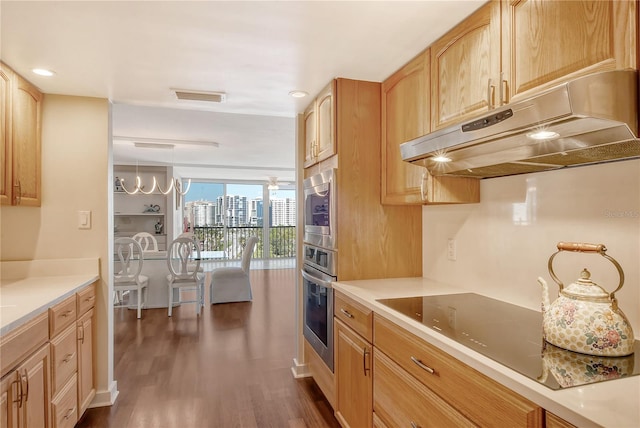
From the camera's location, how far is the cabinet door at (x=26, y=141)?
2096mm

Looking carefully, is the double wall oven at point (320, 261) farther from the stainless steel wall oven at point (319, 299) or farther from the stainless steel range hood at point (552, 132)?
the stainless steel range hood at point (552, 132)

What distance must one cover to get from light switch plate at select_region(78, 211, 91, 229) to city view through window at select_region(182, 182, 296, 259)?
21.9 feet

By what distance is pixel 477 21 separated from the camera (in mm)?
1489

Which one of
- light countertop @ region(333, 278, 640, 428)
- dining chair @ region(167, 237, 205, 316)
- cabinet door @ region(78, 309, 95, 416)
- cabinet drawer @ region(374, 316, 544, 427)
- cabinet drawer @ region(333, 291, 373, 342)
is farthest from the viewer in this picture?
dining chair @ region(167, 237, 205, 316)

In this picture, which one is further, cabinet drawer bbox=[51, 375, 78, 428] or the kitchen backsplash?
cabinet drawer bbox=[51, 375, 78, 428]

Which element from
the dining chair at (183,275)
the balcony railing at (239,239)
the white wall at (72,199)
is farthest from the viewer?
the balcony railing at (239,239)

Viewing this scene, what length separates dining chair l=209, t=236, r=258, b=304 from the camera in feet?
16.8

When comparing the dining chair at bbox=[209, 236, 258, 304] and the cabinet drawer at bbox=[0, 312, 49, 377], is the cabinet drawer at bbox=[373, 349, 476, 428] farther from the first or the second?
the dining chair at bbox=[209, 236, 258, 304]

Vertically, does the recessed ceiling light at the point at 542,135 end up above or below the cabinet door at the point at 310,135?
below

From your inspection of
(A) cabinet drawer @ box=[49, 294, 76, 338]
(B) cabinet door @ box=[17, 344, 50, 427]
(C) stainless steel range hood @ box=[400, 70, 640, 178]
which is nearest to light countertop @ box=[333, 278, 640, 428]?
(C) stainless steel range hood @ box=[400, 70, 640, 178]

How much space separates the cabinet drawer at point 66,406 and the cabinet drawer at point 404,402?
162 centimetres

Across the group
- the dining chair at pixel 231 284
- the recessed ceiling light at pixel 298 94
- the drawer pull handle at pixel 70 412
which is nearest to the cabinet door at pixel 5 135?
the drawer pull handle at pixel 70 412

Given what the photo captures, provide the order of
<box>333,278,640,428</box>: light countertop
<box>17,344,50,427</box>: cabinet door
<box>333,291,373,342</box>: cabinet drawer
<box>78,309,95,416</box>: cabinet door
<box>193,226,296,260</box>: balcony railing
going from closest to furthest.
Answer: <box>333,278,640,428</box>: light countertop
<box>17,344,50,427</box>: cabinet door
<box>333,291,373,342</box>: cabinet drawer
<box>78,309,95,416</box>: cabinet door
<box>193,226,296,260</box>: balcony railing

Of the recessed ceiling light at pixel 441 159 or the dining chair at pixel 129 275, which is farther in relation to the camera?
the dining chair at pixel 129 275
